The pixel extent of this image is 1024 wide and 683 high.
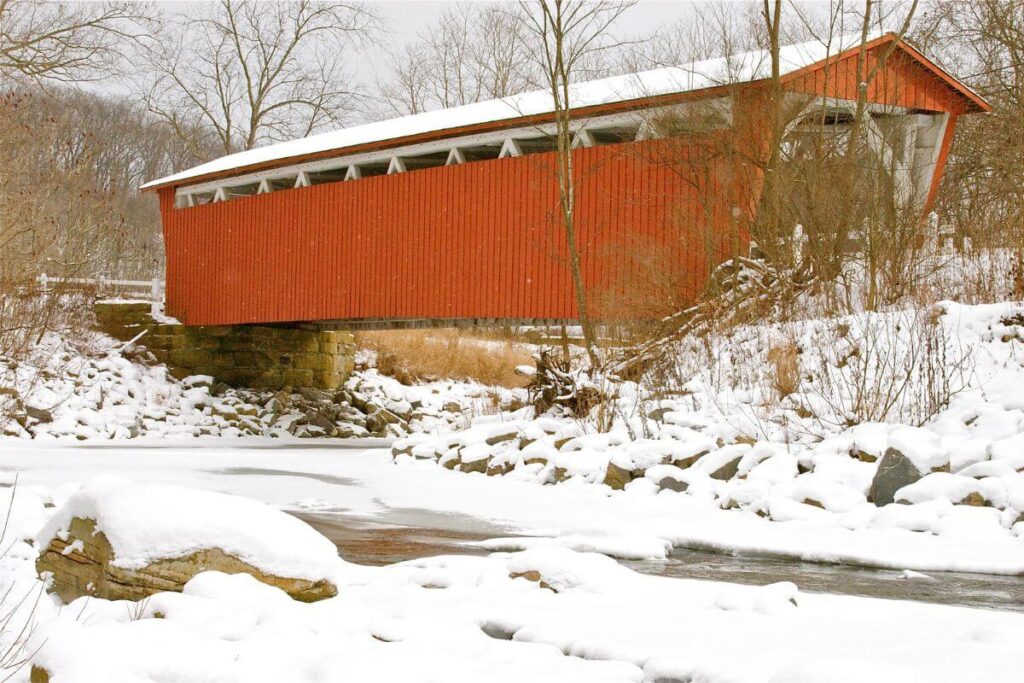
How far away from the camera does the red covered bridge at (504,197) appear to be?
11.3 meters

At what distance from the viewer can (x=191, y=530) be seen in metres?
3.89

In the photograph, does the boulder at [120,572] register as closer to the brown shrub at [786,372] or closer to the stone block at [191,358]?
the brown shrub at [786,372]

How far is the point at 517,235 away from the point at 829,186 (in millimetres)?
4310

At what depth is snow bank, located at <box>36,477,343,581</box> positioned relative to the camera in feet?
12.6

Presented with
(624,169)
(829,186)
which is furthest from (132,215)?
(829,186)

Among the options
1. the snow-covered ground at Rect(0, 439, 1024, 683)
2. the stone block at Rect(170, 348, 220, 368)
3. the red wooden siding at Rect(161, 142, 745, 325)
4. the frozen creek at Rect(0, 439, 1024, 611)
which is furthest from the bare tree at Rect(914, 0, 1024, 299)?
the stone block at Rect(170, 348, 220, 368)

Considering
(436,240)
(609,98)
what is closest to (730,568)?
(609,98)

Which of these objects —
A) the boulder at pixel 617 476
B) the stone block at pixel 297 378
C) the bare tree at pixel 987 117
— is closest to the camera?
the boulder at pixel 617 476

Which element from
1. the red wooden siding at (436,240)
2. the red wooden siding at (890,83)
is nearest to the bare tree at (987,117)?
the red wooden siding at (890,83)

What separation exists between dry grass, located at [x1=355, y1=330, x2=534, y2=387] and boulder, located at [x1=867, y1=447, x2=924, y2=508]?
14.2m

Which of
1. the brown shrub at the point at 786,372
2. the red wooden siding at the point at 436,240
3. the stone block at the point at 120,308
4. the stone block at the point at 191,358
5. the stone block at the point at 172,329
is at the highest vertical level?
the red wooden siding at the point at 436,240

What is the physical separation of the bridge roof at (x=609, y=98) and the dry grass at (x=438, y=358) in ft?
16.8

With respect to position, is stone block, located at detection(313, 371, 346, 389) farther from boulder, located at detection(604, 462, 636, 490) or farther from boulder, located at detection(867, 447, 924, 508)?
boulder, located at detection(867, 447, 924, 508)

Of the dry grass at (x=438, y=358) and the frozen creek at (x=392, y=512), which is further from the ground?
the dry grass at (x=438, y=358)
